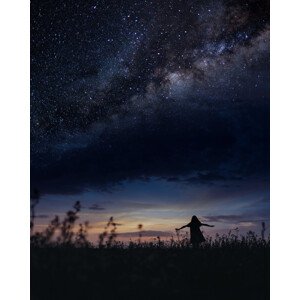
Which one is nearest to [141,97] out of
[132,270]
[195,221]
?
[195,221]

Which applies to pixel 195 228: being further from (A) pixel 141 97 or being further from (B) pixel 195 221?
(A) pixel 141 97

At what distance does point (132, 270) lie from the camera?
8.30 m

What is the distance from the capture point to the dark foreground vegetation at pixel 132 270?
27.0ft

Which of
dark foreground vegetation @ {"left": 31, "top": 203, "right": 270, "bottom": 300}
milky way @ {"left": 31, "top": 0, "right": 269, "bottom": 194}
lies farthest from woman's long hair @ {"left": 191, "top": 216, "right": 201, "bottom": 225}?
milky way @ {"left": 31, "top": 0, "right": 269, "bottom": 194}

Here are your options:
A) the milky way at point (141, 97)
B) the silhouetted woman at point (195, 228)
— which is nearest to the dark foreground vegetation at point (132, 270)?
the silhouetted woman at point (195, 228)

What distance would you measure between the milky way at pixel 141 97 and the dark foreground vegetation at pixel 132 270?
2.54ft

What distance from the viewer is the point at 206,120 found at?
29.2 ft

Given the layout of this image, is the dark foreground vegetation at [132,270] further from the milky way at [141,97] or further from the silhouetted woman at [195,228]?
the milky way at [141,97]

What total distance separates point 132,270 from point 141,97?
89.8 inches

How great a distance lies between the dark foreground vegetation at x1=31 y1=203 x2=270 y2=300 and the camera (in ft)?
27.0

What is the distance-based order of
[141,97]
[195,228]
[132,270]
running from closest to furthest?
[132,270]
[195,228]
[141,97]

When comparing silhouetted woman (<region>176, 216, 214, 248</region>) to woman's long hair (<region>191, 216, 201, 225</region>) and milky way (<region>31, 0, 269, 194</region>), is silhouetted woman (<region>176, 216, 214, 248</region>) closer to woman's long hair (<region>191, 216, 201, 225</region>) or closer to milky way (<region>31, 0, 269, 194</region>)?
woman's long hair (<region>191, 216, 201, 225</region>)
